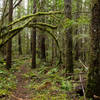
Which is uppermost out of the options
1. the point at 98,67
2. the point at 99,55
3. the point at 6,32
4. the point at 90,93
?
the point at 6,32

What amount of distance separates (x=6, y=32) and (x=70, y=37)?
5.07 m

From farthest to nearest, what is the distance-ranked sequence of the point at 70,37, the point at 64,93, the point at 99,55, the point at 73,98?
the point at 70,37 < the point at 64,93 < the point at 73,98 < the point at 99,55

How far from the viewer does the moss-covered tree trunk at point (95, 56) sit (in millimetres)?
4973

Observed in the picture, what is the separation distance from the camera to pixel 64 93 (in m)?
6.36

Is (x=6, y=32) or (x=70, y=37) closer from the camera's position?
(x=70, y=37)

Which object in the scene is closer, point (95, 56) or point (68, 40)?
point (95, 56)

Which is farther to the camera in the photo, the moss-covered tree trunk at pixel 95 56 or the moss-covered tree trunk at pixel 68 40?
the moss-covered tree trunk at pixel 68 40

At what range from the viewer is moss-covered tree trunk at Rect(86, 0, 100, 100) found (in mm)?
4973

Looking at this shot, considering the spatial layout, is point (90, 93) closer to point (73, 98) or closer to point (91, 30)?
point (73, 98)

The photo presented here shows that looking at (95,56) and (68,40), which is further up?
(68,40)

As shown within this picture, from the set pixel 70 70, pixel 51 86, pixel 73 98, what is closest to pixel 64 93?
pixel 73 98

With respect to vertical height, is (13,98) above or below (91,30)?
below

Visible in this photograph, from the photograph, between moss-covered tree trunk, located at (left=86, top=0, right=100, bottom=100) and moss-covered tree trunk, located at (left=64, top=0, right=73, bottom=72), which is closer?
moss-covered tree trunk, located at (left=86, top=0, right=100, bottom=100)

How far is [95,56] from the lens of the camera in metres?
5.05
